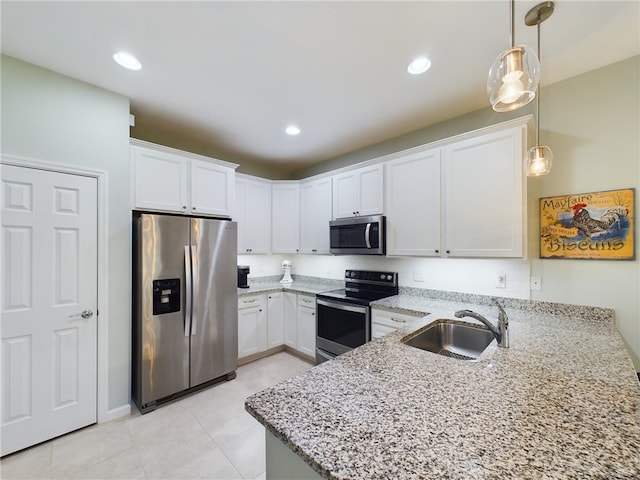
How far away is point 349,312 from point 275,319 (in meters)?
1.20

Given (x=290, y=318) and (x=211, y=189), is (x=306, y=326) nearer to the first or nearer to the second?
(x=290, y=318)

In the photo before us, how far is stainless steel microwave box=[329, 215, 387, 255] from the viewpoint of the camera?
2.84m

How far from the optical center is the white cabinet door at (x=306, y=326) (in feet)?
10.7

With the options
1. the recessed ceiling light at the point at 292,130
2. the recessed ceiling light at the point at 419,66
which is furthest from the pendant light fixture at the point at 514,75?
the recessed ceiling light at the point at 292,130

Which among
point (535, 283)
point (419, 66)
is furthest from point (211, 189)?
point (535, 283)

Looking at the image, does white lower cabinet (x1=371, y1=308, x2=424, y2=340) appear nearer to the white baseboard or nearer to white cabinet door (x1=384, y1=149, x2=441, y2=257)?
white cabinet door (x1=384, y1=149, x2=441, y2=257)

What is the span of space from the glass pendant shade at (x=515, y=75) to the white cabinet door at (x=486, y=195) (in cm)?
113

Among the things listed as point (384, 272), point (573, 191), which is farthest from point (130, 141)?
point (573, 191)

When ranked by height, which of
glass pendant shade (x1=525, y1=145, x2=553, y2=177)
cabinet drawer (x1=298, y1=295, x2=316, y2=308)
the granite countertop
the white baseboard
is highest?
glass pendant shade (x1=525, y1=145, x2=553, y2=177)

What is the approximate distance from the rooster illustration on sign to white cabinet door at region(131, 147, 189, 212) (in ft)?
11.2

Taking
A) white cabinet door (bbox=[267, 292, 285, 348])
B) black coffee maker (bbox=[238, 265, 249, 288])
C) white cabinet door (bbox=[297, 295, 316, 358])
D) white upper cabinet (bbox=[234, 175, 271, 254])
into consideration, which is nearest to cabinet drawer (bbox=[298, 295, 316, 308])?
white cabinet door (bbox=[297, 295, 316, 358])

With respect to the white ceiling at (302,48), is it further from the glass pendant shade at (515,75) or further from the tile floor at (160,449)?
the tile floor at (160,449)

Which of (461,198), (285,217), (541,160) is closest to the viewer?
(541,160)

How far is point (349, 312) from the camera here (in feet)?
9.20
